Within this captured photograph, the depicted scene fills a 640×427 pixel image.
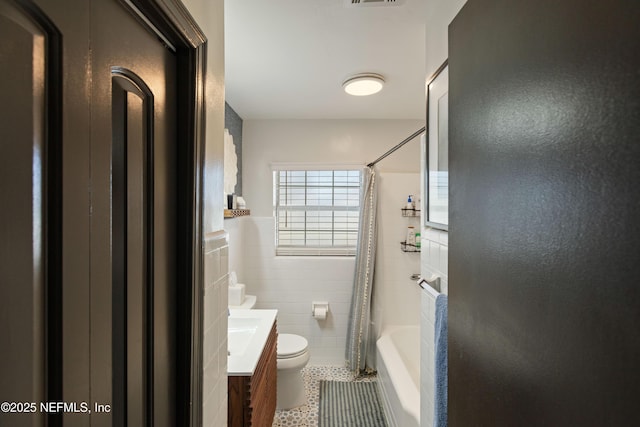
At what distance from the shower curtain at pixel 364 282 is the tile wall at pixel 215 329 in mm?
1854

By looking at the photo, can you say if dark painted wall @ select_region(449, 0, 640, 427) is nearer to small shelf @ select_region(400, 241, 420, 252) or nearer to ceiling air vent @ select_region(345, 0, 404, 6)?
ceiling air vent @ select_region(345, 0, 404, 6)

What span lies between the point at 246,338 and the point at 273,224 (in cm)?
145

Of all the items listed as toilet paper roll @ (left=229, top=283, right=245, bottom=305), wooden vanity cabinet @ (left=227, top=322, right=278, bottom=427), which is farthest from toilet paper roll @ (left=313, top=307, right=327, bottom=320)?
wooden vanity cabinet @ (left=227, top=322, right=278, bottom=427)

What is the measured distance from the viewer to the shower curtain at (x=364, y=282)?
2.87 meters

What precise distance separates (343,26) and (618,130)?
4.86 ft

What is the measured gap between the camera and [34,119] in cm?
45

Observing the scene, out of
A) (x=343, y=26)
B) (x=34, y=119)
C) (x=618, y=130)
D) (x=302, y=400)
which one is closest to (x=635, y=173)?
(x=618, y=130)

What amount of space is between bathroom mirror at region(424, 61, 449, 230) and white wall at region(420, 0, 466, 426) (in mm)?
55

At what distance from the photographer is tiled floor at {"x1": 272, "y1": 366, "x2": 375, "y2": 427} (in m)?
2.24

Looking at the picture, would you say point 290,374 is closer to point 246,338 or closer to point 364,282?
point 246,338

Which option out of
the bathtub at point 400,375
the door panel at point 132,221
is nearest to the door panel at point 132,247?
the door panel at point 132,221

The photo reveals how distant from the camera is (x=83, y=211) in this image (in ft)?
1.75
